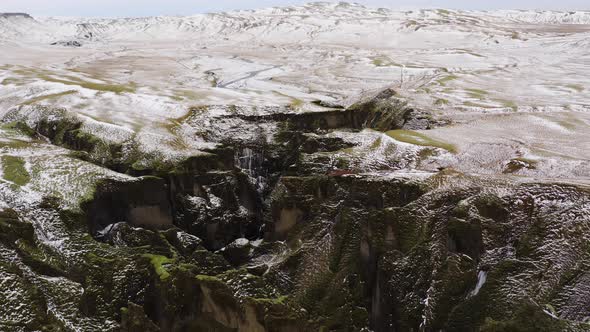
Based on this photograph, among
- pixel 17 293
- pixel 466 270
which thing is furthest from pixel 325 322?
pixel 17 293

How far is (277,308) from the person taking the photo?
2947 centimetres

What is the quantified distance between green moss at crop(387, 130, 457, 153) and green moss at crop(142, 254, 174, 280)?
23892 mm

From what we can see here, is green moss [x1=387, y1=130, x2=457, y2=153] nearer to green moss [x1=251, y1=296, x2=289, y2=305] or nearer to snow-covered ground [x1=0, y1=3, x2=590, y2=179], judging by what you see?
snow-covered ground [x1=0, y1=3, x2=590, y2=179]

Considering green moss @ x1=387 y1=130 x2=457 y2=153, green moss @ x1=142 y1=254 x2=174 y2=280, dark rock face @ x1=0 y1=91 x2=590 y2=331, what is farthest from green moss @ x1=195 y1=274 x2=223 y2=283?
green moss @ x1=387 y1=130 x2=457 y2=153

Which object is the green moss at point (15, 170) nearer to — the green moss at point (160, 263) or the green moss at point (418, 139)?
the green moss at point (160, 263)

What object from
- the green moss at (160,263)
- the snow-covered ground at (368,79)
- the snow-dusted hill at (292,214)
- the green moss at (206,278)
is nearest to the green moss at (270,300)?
the snow-dusted hill at (292,214)

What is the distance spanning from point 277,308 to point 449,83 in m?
71.6

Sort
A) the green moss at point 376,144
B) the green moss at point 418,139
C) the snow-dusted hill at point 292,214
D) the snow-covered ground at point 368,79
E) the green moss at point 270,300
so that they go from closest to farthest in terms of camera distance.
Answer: the snow-dusted hill at point 292,214 → the green moss at point 270,300 → the green moss at point 418,139 → the green moss at point 376,144 → the snow-covered ground at point 368,79

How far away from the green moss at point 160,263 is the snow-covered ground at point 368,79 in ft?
64.8

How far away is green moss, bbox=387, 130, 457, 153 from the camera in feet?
149

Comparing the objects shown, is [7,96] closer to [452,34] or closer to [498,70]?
[498,70]

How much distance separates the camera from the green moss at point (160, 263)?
3084 centimetres

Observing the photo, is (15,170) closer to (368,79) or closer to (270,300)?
(270,300)

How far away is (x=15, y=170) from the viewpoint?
40125 mm
